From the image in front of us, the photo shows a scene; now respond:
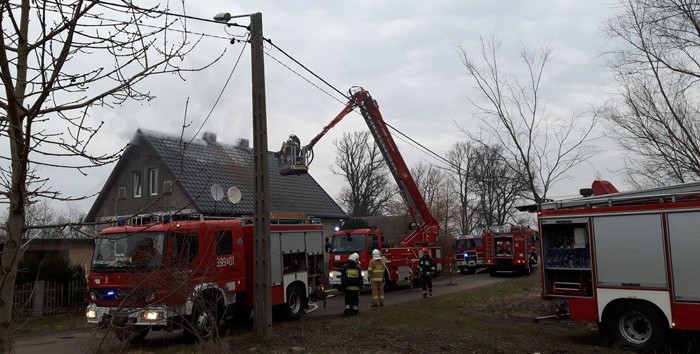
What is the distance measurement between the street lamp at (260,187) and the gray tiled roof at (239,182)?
1595 mm

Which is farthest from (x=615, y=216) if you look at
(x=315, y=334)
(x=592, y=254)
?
(x=315, y=334)

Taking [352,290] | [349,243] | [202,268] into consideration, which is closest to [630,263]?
[352,290]

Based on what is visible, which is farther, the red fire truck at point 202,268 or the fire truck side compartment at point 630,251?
the fire truck side compartment at point 630,251

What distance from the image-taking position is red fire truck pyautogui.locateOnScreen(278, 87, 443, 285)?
20.6m

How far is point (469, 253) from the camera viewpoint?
30.1 meters

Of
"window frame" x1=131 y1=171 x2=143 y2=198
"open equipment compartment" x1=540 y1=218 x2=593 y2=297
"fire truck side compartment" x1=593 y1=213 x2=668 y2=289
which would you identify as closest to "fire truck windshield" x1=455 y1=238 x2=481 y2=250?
"window frame" x1=131 y1=171 x2=143 y2=198

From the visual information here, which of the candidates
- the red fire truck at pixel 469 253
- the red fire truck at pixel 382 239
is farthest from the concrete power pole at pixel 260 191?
the red fire truck at pixel 469 253

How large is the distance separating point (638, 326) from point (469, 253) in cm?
2062

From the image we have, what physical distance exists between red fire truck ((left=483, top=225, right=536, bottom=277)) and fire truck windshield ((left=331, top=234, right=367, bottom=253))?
369 inches

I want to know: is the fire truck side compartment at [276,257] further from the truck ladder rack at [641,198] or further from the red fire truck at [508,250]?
the red fire truck at [508,250]

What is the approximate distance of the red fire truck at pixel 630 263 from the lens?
908 cm

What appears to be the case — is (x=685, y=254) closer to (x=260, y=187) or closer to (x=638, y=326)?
(x=638, y=326)

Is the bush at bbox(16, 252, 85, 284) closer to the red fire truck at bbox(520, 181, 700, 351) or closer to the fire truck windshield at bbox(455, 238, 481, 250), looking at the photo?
the red fire truck at bbox(520, 181, 700, 351)

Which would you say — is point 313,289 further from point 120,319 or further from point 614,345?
point 120,319
